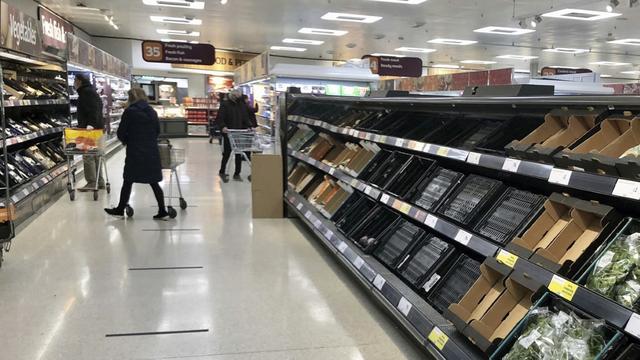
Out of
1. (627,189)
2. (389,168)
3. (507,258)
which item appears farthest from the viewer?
(389,168)

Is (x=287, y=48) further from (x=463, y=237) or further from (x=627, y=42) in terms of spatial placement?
(x=463, y=237)

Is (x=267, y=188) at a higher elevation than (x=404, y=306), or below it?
higher

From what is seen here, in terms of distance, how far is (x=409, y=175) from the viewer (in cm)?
355

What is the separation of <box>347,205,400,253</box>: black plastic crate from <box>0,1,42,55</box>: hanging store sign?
4332 mm

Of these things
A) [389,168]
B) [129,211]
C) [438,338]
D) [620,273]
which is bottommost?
[129,211]

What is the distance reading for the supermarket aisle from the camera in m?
2.84

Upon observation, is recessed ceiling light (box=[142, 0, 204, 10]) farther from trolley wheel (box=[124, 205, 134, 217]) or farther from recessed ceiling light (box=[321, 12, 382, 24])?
trolley wheel (box=[124, 205, 134, 217])

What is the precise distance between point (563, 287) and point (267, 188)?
446 centimetres

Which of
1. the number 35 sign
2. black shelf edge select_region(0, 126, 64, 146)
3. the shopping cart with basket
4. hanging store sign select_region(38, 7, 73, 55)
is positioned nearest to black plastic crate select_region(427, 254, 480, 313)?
black shelf edge select_region(0, 126, 64, 146)

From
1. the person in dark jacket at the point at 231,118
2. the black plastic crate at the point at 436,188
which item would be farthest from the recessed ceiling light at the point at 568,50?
the black plastic crate at the point at 436,188

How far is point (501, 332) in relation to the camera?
2100 mm

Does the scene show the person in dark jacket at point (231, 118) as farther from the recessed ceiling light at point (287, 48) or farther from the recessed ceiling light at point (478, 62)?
the recessed ceiling light at point (478, 62)

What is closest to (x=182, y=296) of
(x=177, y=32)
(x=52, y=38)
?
(x=52, y=38)

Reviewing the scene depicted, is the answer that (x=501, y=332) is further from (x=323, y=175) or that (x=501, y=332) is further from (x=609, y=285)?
(x=323, y=175)
